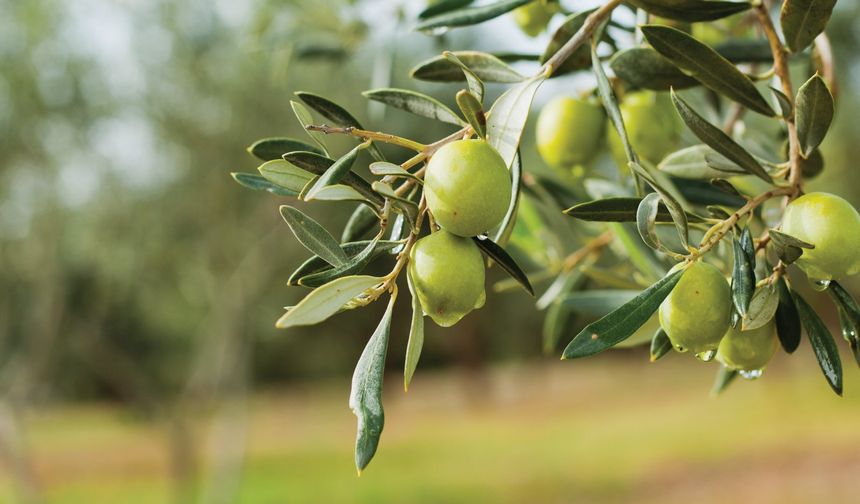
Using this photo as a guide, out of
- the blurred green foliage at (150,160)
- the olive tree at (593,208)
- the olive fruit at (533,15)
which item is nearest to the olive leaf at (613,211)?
the olive tree at (593,208)

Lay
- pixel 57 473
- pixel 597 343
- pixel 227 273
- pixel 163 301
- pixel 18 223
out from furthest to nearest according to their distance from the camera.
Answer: pixel 57 473 → pixel 163 301 → pixel 227 273 → pixel 18 223 → pixel 597 343

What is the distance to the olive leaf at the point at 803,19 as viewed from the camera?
670mm

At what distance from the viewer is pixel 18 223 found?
27.9 ft

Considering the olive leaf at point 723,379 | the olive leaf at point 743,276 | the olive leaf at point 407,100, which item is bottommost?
the olive leaf at point 723,379

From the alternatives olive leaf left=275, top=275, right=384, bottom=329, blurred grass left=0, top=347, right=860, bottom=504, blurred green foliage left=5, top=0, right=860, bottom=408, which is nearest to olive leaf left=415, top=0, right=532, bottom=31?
olive leaf left=275, top=275, right=384, bottom=329

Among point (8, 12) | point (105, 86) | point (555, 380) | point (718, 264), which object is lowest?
point (555, 380)

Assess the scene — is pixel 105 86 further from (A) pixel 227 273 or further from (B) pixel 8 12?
(A) pixel 227 273

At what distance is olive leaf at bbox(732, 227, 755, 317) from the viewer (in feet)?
1.81

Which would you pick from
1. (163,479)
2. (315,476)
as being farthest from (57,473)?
(315,476)

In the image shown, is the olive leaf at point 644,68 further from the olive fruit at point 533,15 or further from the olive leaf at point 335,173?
the olive leaf at point 335,173

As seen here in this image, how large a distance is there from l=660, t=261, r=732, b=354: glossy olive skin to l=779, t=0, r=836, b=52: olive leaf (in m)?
0.23

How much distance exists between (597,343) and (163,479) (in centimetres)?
1611

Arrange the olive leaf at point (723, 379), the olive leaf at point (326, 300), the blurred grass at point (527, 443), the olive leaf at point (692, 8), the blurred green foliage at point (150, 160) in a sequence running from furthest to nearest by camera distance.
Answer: the blurred grass at point (527, 443), the blurred green foliage at point (150, 160), the olive leaf at point (723, 379), the olive leaf at point (692, 8), the olive leaf at point (326, 300)

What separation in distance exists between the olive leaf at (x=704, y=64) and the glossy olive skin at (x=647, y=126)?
200mm
